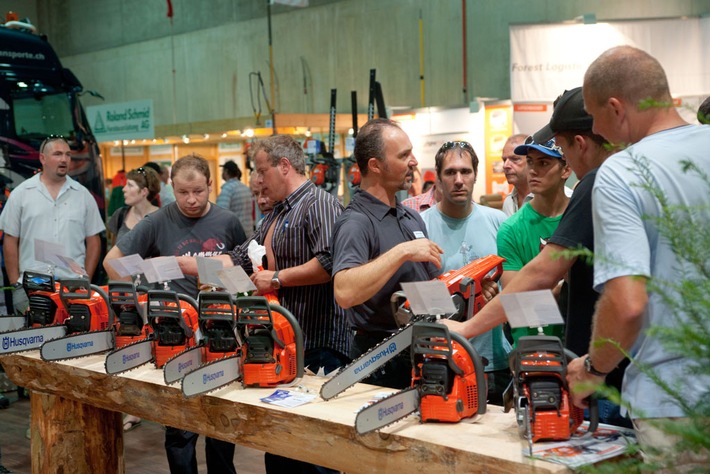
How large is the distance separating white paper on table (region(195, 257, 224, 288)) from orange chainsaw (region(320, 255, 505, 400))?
0.64m

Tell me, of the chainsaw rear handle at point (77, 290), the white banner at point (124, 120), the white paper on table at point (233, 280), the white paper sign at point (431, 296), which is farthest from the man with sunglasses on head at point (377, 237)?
the white banner at point (124, 120)

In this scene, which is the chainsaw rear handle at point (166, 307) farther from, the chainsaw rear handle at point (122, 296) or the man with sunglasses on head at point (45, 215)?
the man with sunglasses on head at point (45, 215)

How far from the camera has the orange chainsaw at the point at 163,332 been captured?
11.1ft

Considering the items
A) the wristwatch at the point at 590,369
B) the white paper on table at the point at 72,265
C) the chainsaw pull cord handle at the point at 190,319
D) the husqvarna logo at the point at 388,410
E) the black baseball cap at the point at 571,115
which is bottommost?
the husqvarna logo at the point at 388,410

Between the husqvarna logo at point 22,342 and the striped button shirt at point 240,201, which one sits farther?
the striped button shirt at point 240,201

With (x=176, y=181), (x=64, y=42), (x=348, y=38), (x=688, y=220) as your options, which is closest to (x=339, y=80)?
(x=348, y=38)

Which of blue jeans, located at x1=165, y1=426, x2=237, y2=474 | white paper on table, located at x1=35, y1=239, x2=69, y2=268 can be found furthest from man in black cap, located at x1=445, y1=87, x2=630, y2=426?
white paper on table, located at x1=35, y1=239, x2=69, y2=268

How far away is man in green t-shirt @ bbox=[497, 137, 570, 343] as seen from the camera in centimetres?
347

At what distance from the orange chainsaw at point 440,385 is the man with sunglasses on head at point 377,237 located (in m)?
0.57

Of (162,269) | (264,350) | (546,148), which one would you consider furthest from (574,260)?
(162,269)

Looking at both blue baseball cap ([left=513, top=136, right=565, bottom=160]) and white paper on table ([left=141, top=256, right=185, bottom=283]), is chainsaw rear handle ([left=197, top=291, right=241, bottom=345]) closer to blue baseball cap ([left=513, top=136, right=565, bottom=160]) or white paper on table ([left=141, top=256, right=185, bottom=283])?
white paper on table ([left=141, top=256, right=185, bottom=283])

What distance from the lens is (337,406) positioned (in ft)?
8.87

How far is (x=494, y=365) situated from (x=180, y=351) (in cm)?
137

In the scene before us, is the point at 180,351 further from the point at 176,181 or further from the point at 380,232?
the point at 176,181
